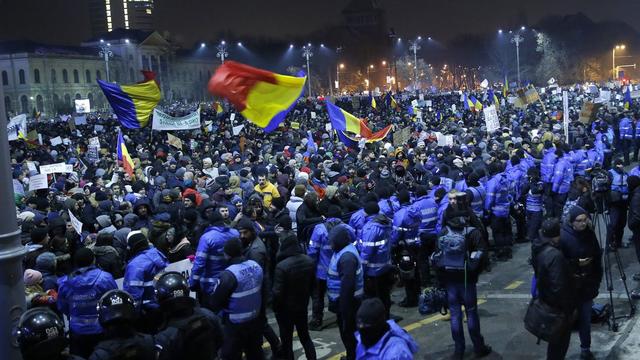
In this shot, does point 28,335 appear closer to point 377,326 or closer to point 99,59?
point 377,326

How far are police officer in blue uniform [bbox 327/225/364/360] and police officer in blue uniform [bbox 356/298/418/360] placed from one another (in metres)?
2.72

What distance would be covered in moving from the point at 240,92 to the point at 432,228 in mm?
4659

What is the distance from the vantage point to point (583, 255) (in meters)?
6.95

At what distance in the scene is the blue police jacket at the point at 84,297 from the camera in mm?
6441

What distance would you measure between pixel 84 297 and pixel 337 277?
9.94 ft

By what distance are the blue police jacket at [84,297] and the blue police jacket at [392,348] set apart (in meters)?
3.02

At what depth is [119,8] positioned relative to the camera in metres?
190

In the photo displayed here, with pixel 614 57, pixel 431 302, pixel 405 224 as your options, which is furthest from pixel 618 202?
pixel 614 57

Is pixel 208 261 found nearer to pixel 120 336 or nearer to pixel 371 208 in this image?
pixel 371 208

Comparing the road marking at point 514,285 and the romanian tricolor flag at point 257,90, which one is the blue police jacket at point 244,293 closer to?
the road marking at point 514,285

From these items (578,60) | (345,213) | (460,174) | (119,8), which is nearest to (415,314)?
(345,213)

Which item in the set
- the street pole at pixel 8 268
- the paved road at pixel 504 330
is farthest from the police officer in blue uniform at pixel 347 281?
the street pole at pixel 8 268

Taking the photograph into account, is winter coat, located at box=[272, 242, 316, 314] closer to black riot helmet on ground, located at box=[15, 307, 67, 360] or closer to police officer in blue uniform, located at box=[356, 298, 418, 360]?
police officer in blue uniform, located at box=[356, 298, 418, 360]

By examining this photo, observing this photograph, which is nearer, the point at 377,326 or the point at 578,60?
the point at 377,326
